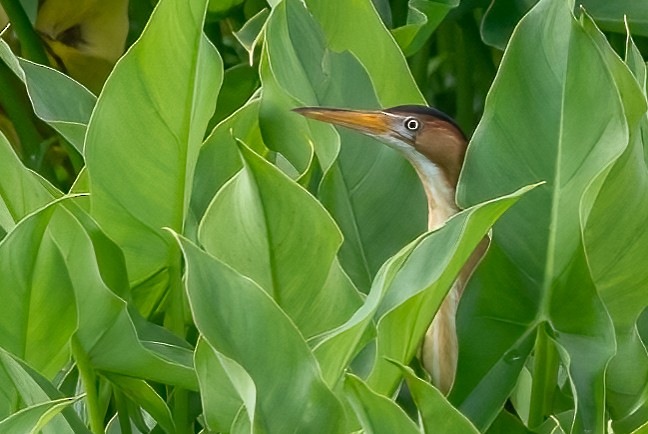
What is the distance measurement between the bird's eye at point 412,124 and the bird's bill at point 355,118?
0.06 metres

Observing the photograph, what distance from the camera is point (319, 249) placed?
936 mm

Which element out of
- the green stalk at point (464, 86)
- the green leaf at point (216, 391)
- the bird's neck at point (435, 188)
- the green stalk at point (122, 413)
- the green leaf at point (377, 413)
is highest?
the green leaf at point (377, 413)

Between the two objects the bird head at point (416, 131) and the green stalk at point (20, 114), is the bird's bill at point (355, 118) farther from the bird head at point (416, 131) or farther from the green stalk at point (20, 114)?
the green stalk at point (20, 114)

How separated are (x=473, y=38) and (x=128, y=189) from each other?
1045 mm

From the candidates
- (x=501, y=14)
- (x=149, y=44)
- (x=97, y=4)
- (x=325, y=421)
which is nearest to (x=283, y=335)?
(x=325, y=421)

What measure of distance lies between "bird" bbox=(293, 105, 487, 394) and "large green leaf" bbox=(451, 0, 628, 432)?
0.39 ft

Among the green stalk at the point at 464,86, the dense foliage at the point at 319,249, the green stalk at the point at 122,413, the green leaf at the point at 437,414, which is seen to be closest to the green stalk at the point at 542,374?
the dense foliage at the point at 319,249

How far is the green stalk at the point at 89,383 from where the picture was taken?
96cm

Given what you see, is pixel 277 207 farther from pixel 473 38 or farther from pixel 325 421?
pixel 473 38

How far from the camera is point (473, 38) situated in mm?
1972

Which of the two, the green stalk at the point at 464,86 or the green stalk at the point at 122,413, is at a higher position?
the green stalk at the point at 122,413

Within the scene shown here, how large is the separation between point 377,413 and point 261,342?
0.29ft

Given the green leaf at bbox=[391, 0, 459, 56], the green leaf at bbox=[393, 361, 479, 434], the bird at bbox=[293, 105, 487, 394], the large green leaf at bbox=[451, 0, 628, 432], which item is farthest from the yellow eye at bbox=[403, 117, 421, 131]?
the green leaf at bbox=[393, 361, 479, 434]

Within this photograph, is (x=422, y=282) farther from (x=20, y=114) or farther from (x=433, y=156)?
(x=20, y=114)
